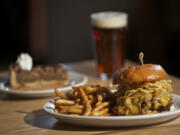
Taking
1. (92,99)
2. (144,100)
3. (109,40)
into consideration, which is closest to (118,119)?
(144,100)

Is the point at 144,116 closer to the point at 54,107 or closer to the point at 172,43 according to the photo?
the point at 54,107

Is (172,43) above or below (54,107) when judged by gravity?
below

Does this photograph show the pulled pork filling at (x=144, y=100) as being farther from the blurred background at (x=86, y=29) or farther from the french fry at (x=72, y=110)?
the blurred background at (x=86, y=29)

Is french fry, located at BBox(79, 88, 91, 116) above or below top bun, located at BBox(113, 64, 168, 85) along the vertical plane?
below

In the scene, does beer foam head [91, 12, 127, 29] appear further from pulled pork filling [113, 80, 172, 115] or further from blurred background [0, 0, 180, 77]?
blurred background [0, 0, 180, 77]

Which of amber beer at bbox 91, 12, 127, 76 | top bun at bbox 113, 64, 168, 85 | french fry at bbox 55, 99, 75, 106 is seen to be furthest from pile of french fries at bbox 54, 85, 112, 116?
amber beer at bbox 91, 12, 127, 76

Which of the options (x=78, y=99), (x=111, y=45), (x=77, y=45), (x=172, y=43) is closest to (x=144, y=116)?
(x=78, y=99)

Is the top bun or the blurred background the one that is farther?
the blurred background

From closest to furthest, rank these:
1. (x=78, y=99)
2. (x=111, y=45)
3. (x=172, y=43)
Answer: (x=78, y=99)
(x=111, y=45)
(x=172, y=43)
